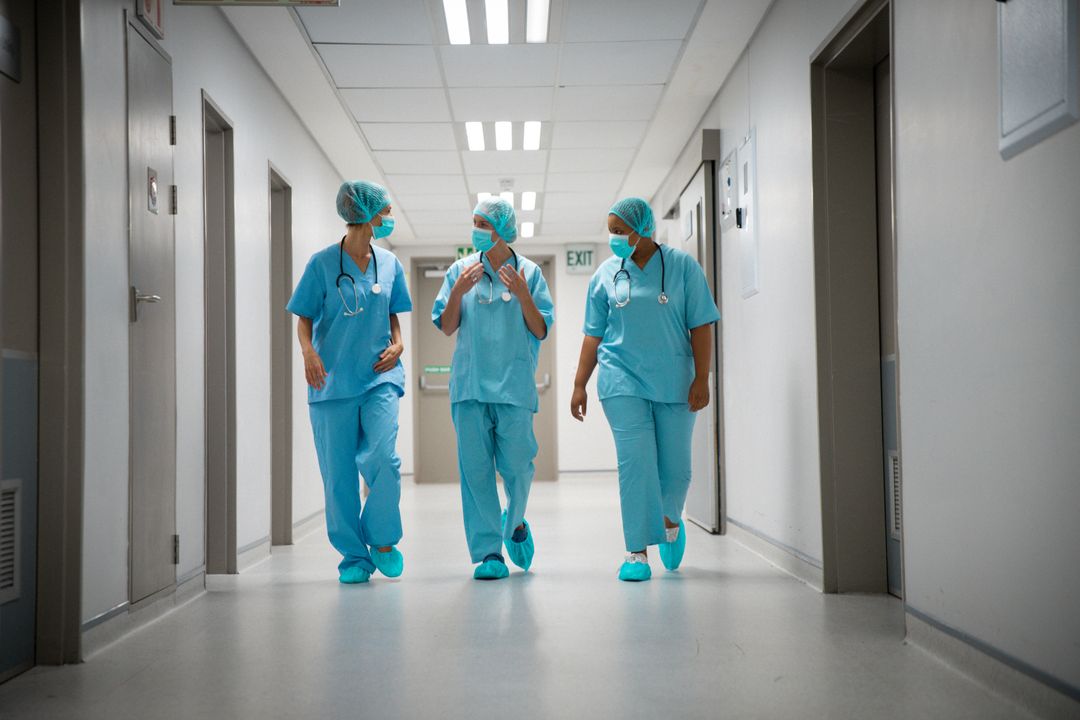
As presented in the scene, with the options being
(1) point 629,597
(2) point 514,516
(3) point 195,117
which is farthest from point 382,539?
(3) point 195,117

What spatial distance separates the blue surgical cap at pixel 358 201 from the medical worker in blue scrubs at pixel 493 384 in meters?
0.40

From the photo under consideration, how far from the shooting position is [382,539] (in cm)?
398

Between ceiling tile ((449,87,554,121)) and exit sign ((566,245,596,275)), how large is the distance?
484 centimetres

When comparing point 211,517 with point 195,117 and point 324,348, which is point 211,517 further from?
point 195,117

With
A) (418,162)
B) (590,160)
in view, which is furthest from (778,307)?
(418,162)

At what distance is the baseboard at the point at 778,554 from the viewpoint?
149 inches

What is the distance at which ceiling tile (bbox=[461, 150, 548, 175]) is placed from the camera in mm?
7020

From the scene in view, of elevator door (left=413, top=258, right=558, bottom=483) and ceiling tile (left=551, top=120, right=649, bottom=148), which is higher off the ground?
ceiling tile (left=551, top=120, right=649, bottom=148)

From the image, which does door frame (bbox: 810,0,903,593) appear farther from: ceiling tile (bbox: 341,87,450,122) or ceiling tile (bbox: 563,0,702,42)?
ceiling tile (bbox: 341,87,450,122)

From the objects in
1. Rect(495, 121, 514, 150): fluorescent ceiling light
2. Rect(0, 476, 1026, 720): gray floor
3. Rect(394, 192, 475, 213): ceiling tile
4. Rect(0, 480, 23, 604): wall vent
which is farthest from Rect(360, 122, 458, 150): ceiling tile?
Rect(0, 480, 23, 604): wall vent

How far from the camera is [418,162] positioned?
7223 mm

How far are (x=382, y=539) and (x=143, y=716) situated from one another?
1846 mm

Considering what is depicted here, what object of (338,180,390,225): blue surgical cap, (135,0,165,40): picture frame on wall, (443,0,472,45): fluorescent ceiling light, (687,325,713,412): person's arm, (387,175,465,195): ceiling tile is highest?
(443,0,472,45): fluorescent ceiling light

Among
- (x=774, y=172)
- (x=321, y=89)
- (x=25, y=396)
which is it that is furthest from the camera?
(x=321, y=89)
